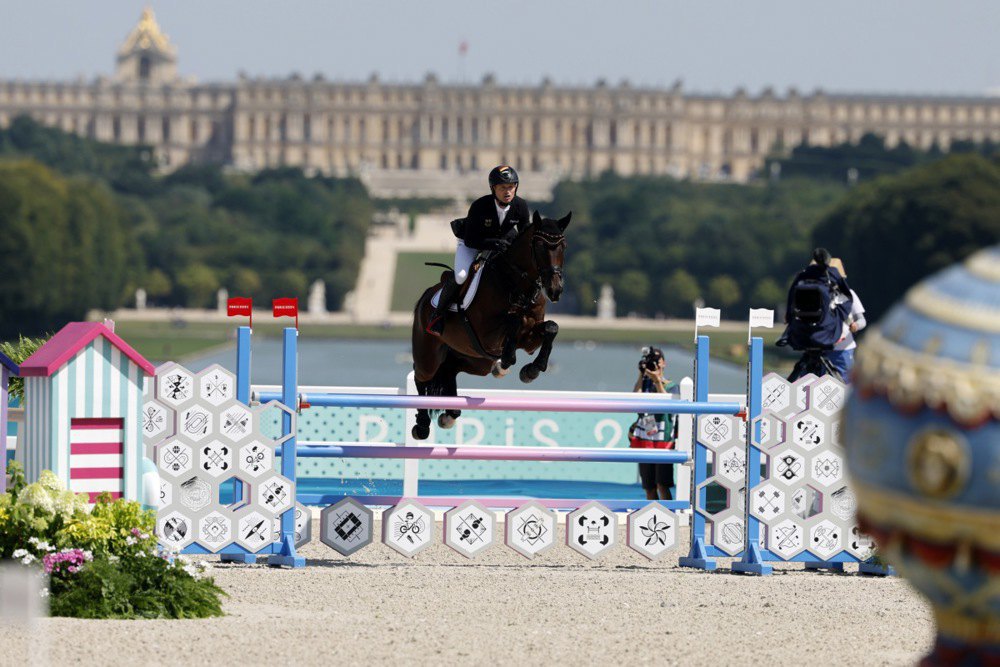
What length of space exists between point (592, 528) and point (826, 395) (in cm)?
132

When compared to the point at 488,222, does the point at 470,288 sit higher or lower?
lower

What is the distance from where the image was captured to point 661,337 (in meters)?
66.9

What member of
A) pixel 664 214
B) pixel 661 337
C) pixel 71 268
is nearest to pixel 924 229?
pixel 661 337

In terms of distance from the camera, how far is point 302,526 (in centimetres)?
970

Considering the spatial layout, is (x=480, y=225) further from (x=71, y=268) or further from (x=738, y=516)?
(x=71, y=268)

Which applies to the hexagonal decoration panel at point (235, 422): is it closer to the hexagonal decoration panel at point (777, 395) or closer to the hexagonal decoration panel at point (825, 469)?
the hexagonal decoration panel at point (777, 395)

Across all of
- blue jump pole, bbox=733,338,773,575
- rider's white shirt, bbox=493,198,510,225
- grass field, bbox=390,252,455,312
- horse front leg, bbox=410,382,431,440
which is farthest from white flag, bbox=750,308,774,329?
grass field, bbox=390,252,455,312

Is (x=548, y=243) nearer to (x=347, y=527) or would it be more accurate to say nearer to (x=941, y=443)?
(x=347, y=527)

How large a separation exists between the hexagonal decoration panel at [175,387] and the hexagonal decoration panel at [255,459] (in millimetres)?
361

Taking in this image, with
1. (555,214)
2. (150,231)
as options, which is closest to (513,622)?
(150,231)

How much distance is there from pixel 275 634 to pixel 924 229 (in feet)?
166

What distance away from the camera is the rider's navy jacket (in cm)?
986

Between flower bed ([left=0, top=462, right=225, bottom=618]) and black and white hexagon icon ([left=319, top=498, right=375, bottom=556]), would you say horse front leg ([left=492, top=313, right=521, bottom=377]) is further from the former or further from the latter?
flower bed ([left=0, top=462, right=225, bottom=618])

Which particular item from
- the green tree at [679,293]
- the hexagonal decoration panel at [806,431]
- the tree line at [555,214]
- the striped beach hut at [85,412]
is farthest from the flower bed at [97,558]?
the green tree at [679,293]
